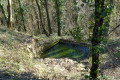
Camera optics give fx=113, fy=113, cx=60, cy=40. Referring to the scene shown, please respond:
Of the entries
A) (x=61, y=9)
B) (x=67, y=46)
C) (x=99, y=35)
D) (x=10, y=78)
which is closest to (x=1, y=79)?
(x=10, y=78)

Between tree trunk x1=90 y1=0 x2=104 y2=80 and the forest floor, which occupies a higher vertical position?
tree trunk x1=90 y1=0 x2=104 y2=80

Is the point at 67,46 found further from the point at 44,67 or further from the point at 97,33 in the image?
the point at 97,33

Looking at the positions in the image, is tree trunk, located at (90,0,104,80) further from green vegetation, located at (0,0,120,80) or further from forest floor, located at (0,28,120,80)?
forest floor, located at (0,28,120,80)

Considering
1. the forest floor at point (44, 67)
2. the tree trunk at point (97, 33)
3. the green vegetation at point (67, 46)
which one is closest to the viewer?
the tree trunk at point (97, 33)

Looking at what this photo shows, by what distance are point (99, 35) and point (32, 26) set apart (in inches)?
1016

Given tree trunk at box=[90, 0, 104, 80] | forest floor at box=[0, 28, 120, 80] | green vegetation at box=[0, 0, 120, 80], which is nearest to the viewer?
tree trunk at box=[90, 0, 104, 80]

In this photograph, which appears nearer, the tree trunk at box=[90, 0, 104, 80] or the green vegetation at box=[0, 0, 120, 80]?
the tree trunk at box=[90, 0, 104, 80]

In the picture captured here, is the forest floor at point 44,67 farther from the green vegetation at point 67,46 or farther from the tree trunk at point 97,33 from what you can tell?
the tree trunk at point 97,33

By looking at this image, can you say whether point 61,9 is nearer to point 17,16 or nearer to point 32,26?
point 17,16

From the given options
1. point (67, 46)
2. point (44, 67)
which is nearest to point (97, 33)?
point (44, 67)

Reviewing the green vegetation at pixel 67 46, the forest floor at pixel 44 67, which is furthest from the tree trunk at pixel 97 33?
the forest floor at pixel 44 67

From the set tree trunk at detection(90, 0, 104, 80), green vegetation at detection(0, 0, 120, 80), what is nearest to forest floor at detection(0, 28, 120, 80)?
green vegetation at detection(0, 0, 120, 80)

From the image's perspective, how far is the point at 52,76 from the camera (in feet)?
17.6

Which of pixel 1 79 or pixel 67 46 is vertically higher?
pixel 1 79
